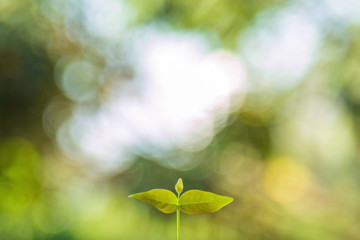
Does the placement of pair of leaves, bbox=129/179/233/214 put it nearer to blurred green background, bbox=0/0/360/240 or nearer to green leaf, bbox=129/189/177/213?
green leaf, bbox=129/189/177/213

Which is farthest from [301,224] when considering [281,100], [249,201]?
[281,100]

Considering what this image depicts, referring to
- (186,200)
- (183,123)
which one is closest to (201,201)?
(186,200)

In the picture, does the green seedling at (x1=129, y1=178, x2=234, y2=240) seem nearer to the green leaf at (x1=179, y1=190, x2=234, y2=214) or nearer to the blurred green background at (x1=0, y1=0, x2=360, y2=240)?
the green leaf at (x1=179, y1=190, x2=234, y2=214)

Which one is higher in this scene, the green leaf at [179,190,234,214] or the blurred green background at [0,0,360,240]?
the blurred green background at [0,0,360,240]

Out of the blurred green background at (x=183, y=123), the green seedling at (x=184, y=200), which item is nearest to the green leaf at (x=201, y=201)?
the green seedling at (x=184, y=200)

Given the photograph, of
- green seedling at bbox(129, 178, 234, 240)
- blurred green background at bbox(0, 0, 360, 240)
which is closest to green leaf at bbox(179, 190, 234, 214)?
green seedling at bbox(129, 178, 234, 240)

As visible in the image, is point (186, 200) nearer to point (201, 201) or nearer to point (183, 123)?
point (201, 201)

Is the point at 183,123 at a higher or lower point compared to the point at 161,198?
higher

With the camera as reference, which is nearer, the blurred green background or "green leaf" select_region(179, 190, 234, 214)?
"green leaf" select_region(179, 190, 234, 214)

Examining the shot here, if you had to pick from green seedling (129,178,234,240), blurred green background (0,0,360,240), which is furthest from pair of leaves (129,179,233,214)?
blurred green background (0,0,360,240)
